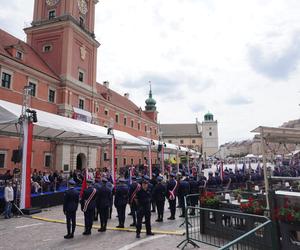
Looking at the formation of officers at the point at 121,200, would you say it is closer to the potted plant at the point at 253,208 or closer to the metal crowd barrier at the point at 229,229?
the metal crowd barrier at the point at 229,229

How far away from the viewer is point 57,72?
32.7 meters

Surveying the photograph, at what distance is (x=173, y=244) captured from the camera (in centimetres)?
727

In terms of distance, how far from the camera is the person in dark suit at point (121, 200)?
9.53 meters

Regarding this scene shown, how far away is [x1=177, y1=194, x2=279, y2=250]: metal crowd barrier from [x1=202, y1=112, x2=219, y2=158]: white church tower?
10326 centimetres

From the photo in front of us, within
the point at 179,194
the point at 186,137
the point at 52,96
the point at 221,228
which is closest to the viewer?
the point at 221,228

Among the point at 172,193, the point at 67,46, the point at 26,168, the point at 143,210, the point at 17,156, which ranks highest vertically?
the point at 67,46

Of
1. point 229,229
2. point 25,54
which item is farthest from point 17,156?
point 25,54

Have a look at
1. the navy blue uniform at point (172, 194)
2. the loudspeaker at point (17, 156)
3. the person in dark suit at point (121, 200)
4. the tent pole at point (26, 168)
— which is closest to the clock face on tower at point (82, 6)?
the tent pole at point (26, 168)

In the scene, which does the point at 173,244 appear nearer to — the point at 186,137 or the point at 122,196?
the point at 122,196

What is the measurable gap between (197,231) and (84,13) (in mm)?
36394

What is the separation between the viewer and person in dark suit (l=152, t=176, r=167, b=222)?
34.3 feet

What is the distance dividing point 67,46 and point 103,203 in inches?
1090

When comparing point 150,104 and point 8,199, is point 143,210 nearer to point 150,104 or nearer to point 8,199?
point 8,199

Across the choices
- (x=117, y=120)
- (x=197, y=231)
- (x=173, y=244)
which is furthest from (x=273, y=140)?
(x=117, y=120)
